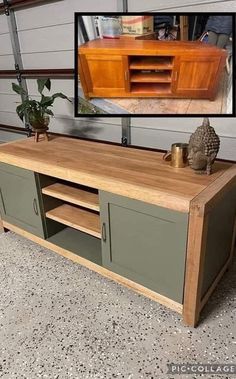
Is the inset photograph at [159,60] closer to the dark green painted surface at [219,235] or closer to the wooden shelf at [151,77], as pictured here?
the wooden shelf at [151,77]

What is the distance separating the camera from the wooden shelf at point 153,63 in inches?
50.4

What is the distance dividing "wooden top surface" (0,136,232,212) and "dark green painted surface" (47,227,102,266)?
48 centimetres

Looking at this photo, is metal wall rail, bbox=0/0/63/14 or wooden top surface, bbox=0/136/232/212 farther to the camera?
metal wall rail, bbox=0/0/63/14

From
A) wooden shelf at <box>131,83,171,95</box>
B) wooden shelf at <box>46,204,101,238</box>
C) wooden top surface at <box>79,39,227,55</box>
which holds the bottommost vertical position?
wooden shelf at <box>46,204,101,238</box>

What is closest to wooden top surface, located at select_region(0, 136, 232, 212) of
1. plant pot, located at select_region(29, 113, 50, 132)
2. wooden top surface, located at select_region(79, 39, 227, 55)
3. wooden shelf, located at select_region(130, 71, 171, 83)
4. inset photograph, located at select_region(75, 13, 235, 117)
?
plant pot, located at select_region(29, 113, 50, 132)

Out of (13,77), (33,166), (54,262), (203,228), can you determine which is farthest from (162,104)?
(13,77)

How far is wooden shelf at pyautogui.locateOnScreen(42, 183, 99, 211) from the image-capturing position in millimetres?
1626

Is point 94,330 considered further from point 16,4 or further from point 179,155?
point 16,4

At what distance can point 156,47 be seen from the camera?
129cm

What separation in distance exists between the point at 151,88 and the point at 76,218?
0.90 metres

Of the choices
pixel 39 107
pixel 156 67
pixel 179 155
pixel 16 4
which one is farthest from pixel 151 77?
pixel 16 4

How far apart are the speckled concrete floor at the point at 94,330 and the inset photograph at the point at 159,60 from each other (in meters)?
1.02

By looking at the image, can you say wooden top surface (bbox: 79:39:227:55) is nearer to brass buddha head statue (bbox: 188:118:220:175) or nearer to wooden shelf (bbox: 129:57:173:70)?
wooden shelf (bbox: 129:57:173:70)

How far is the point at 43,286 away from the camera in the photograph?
1.66m
